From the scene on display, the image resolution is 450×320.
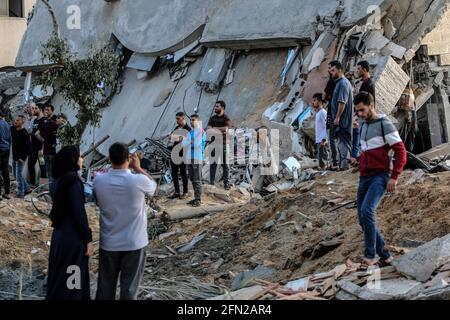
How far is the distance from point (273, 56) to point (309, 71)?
171 centimetres

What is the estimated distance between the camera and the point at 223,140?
530 inches

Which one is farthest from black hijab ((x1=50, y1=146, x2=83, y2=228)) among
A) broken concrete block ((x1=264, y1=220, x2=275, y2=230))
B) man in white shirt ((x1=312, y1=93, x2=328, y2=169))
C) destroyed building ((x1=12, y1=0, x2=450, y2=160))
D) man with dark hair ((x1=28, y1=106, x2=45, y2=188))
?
destroyed building ((x1=12, y1=0, x2=450, y2=160))

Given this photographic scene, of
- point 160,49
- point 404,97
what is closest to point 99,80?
point 160,49

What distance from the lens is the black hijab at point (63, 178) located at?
6.45 meters

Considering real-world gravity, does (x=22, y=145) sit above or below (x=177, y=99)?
below

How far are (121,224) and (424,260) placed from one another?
247 centimetres

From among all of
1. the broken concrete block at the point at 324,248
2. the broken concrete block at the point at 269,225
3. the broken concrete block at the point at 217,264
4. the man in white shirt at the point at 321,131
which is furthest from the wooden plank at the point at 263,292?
the man in white shirt at the point at 321,131

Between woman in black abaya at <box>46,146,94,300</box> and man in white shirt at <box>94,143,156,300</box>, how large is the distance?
146 millimetres

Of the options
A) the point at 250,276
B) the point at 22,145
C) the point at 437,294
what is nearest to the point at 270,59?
the point at 22,145

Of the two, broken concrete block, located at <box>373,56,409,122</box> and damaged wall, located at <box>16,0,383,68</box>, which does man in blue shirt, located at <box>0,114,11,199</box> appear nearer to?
damaged wall, located at <box>16,0,383,68</box>

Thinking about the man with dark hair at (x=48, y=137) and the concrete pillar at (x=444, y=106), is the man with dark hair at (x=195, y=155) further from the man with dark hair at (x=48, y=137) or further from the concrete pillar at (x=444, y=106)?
the concrete pillar at (x=444, y=106)

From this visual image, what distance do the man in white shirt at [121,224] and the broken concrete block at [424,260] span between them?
216cm

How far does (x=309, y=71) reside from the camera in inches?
603

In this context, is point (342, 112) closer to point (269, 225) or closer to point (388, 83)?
point (269, 225)
